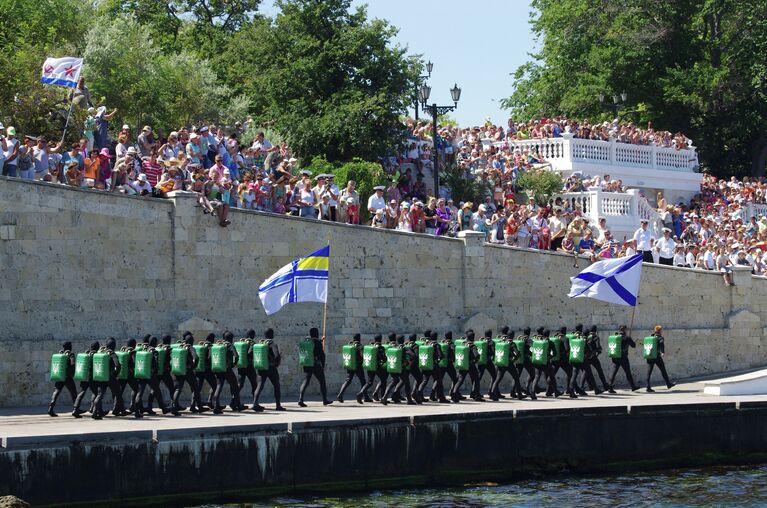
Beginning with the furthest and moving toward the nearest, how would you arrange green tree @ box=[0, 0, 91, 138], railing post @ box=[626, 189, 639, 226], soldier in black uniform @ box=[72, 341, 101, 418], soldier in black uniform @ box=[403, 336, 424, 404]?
railing post @ box=[626, 189, 639, 226] → green tree @ box=[0, 0, 91, 138] → soldier in black uniform @ box=[403, 336, 424, 404] → soldier in black uniform @ box=[72, 341, 101, 418]

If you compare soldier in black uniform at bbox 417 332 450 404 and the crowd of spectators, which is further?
the crowd of spectators

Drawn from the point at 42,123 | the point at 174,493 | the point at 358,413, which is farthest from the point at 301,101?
the point at 174,493

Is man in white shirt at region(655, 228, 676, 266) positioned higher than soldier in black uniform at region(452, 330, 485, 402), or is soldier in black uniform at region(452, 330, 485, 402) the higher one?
man in white shirt at region(655, 228, 676, 266)

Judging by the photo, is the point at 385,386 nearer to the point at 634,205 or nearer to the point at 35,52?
the point at 35,52

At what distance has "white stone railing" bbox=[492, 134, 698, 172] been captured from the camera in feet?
149

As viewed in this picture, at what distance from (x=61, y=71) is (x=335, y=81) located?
12.6 meters

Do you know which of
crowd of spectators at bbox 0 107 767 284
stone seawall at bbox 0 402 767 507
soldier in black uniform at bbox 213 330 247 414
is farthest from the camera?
crowd of spectators at bbox 0 107 767 284

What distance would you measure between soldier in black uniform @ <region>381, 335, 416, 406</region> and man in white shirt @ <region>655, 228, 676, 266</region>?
11250 millimetres

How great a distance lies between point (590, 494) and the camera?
25953 millimetres

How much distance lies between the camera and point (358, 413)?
26.7m

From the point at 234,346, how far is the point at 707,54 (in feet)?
118

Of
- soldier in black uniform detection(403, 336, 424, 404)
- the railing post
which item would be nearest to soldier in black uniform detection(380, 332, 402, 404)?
soldier in black uniform detection(403, 336, 424, 404)

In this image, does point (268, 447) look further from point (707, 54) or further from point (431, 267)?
point (707, 54)

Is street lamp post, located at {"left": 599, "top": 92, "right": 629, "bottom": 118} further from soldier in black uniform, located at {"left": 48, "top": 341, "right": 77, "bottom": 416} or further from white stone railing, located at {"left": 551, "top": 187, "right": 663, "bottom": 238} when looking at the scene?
soldier in black uniform, located at {"left": 48, "top": 341, "right": 77, "bottom": 416}
